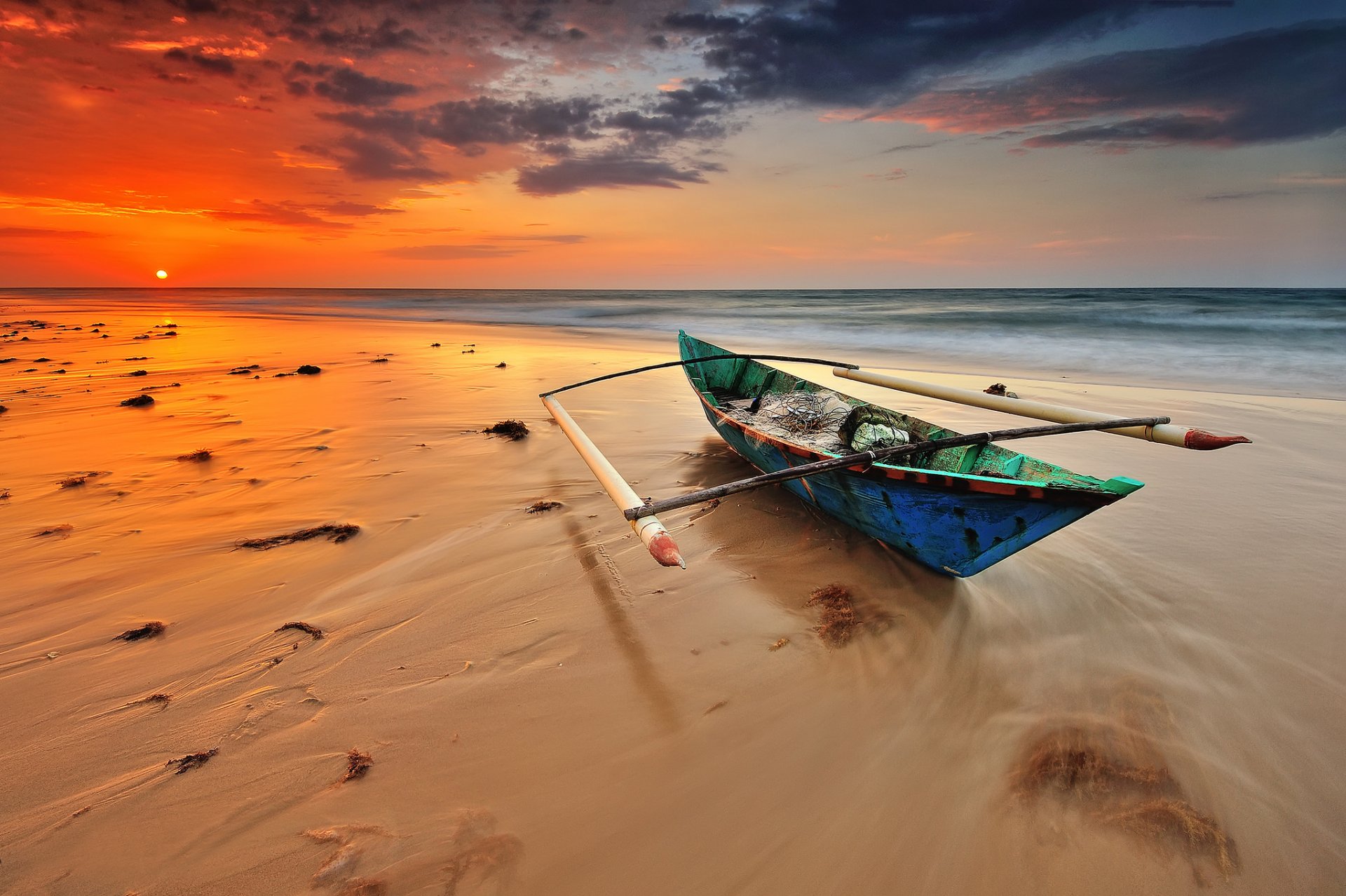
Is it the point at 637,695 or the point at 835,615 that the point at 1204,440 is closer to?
the point at 835,615

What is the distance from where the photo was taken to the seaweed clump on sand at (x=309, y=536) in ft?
13.2

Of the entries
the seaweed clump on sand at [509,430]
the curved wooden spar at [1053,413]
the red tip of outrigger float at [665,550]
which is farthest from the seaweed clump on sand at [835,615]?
the seaweed clump on sand at [509,430]

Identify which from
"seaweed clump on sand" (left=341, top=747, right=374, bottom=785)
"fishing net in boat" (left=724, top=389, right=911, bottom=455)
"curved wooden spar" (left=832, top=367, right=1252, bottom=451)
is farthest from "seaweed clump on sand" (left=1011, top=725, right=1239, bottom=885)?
"seaweed clump on sand" (left=341, top=747, right=374, bottom=785)

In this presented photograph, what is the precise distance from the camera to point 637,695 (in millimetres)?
2814

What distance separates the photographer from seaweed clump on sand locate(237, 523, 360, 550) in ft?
13.2

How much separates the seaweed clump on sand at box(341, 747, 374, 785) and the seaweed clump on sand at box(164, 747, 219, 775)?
0.55 m

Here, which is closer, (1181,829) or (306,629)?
(1181,829)

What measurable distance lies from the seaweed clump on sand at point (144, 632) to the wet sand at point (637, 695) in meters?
0.02

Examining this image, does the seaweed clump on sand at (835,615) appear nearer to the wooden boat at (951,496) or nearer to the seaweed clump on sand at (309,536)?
the wooden boat at (951,496)

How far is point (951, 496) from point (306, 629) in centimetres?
361

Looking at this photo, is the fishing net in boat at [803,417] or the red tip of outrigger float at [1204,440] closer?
the red tip of outrigger float at [1204,440]

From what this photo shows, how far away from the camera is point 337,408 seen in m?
8.01

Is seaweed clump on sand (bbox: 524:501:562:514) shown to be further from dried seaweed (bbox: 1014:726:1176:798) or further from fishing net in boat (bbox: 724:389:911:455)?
dried seaweed (bbox: 1014:726:1176:798)

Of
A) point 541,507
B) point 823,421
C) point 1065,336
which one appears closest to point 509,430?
point 541,507
